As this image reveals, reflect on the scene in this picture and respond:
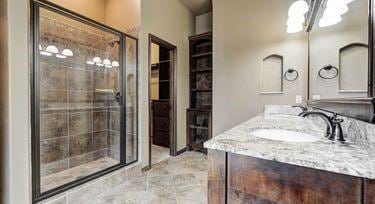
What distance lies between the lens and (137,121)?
8.92ft

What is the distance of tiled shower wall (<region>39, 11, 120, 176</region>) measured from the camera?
2457mm

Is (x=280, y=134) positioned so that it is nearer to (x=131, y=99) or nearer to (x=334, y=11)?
(x=334, y=11)

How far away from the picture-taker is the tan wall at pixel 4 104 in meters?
1.49

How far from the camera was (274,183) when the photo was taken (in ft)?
2.37

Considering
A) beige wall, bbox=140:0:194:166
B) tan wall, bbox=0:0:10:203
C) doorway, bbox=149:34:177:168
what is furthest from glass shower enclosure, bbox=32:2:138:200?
doorway, bbox=149:34:177:168

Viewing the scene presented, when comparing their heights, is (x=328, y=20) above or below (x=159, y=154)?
above

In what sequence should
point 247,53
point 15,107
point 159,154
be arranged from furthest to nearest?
point 159,154 → point 247,53 → point 15,107

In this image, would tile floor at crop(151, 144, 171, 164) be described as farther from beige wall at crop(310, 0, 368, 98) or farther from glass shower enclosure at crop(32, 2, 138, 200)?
beige wall at crop(310, 0, 368, 98)

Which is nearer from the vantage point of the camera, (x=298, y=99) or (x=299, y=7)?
(x=299, y=7)

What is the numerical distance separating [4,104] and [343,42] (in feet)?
8.03

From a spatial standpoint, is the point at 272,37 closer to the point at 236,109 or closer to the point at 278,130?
the point at 236,109

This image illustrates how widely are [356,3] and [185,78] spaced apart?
2924mm

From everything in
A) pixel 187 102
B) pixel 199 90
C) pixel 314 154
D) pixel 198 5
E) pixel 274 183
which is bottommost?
pixel 274 183

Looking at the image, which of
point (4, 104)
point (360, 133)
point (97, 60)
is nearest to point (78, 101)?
point (97, 60)
